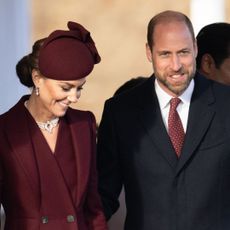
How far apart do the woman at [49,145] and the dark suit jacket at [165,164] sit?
0.89 ft

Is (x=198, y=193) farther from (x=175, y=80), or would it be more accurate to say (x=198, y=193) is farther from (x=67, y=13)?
(x=67, y=13)

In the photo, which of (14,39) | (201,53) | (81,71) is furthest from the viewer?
(14,39)

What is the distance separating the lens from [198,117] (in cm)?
264

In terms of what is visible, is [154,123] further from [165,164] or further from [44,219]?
[44,219]

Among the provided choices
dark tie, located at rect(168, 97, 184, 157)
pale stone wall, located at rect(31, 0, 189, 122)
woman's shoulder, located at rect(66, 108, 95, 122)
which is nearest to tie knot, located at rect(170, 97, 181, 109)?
dark tie, located at rect(168, 97, 184, 157)

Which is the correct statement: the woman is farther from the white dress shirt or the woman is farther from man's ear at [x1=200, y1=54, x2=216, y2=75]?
man's ear at [x1=200, y1=54, x2=216, y2=75]

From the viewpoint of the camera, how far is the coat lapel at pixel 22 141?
227 centimetres

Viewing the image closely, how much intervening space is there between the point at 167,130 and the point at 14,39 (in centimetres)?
142

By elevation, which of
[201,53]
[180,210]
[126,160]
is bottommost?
[180,210]

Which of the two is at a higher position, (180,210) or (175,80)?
(175,80)

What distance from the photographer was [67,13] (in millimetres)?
7352

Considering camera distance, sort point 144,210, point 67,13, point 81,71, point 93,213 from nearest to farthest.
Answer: point 81,71
point 93,213
point 144,210
point 67,13

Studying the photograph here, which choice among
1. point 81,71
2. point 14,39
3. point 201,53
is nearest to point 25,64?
point 81,71

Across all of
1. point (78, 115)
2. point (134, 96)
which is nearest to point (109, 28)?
point (134, 96)
